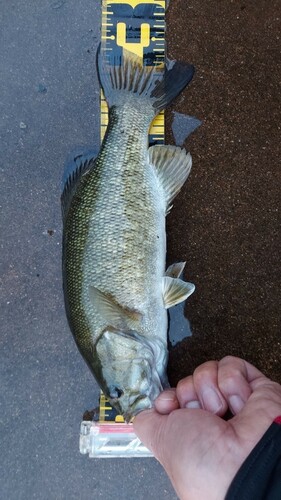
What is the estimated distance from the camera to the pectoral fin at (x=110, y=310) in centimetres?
187

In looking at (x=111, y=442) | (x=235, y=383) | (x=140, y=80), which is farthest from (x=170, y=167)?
(x=111, y=442)

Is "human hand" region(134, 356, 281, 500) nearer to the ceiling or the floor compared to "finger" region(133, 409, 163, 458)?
nearer to the ceiling

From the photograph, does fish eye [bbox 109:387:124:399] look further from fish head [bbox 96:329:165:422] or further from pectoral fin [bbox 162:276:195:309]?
pectoral fin [bbox 162:276:195:309]

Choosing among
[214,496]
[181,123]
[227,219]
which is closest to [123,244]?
[227,219]

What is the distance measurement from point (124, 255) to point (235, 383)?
0.71m

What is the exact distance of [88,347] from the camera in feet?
6.30

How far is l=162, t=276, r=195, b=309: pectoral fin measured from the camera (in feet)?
Answer: 6.72

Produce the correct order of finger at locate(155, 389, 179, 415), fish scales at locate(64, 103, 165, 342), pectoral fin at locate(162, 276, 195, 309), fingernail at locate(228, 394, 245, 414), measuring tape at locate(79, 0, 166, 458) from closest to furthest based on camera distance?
fingernail at locate(228, 394, 245, 414)
finger at locate(155, 389, 179, 415)
fish scales at locate(64, 103, 165, 342)
pectoral fin at locate(162, 276, 195, 309)
measuring tape at locate(79, 0, 166, 458)

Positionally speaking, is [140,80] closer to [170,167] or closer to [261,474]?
[170,167]

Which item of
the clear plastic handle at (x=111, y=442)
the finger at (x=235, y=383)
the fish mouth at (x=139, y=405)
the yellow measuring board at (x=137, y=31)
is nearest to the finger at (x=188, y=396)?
the finger at (x=235, y=383)

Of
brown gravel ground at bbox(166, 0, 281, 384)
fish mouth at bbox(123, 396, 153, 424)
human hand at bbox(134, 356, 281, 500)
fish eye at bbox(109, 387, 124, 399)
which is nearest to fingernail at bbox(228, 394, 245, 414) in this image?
human hand at bbox(134, 356, 281, 500)

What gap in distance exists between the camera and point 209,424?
1.35 meters

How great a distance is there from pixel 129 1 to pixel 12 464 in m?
2.43

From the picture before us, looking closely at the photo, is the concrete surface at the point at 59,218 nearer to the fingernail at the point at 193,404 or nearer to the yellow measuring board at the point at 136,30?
the yellow measuring board at the point at 136,30
